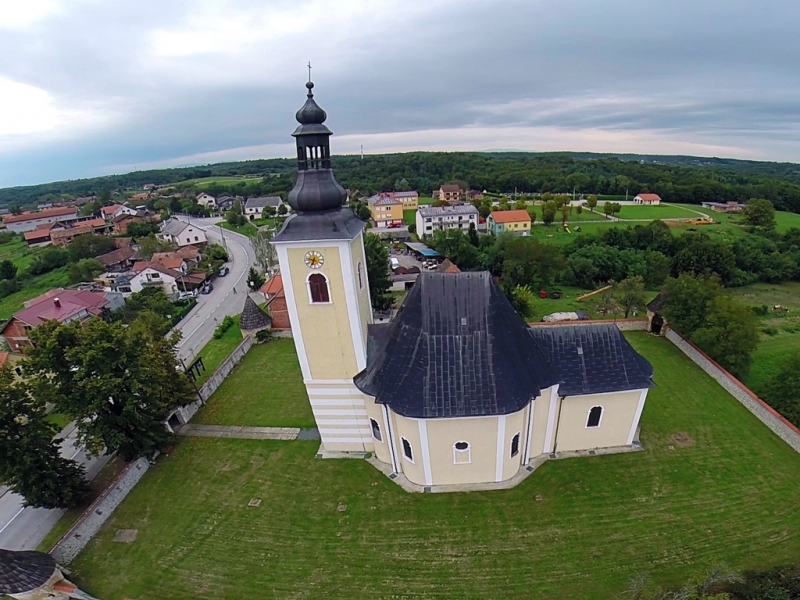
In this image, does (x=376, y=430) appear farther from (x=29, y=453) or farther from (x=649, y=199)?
(x=649, y=199)

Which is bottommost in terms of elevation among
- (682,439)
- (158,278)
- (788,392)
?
(158,278)

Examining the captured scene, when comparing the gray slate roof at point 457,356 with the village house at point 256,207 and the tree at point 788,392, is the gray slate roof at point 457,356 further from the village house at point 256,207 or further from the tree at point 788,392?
the village house at point 256,207

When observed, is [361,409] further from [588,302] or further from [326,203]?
[588,302]

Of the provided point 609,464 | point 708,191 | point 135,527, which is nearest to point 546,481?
point 609,464

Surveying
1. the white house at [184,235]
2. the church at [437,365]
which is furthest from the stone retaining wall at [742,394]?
the white house at [184,235]

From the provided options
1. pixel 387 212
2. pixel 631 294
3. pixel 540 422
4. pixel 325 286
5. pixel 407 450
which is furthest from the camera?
pixel 387 212

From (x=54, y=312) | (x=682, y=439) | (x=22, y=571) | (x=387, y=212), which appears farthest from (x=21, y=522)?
(x=387, y=212)

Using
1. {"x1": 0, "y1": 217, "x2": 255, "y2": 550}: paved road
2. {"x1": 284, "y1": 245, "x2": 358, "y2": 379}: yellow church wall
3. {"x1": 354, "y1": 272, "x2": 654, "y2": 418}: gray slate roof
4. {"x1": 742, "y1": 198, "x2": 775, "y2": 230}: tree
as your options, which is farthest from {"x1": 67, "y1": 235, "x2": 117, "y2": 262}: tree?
{"x1": 742, "y1": 198, "x2": 775, "y2": 230}: tree
